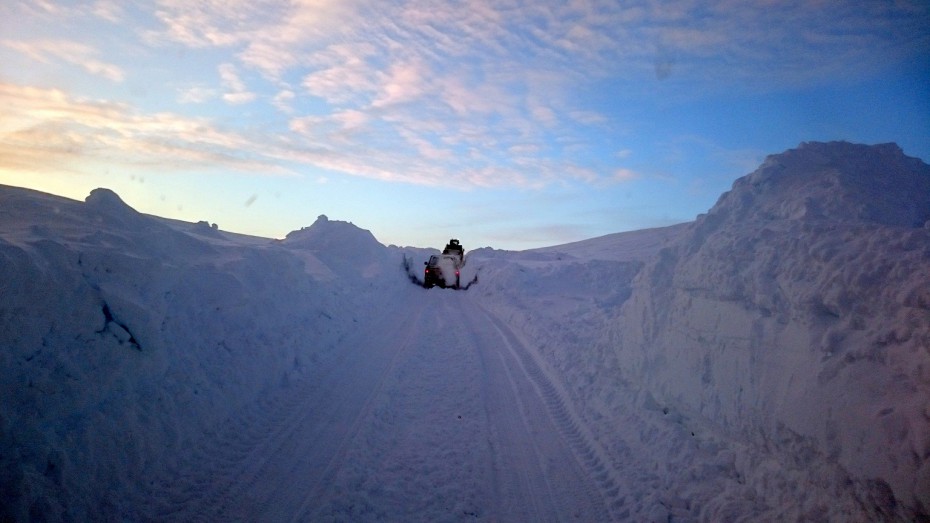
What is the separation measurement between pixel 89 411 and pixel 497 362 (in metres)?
7.16

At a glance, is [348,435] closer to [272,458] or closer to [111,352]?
[272,458]

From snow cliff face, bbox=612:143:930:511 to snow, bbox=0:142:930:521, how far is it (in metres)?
0.02

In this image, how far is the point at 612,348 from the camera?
32.2 feet

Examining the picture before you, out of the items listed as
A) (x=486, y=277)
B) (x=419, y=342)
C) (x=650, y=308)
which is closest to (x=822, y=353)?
(x=650, y=308)

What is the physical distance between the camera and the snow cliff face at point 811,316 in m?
4.09

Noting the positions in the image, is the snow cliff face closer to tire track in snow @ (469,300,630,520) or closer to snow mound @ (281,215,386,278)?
tire track in snow @ (469,300,630,520)

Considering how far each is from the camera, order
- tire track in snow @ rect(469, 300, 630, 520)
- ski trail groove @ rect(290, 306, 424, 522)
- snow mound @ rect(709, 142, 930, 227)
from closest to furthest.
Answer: ski trail groove @ rect(290, 306, 424, 522) → tire track in snow @ rect(469, 300, 630, 520) → snow mound @ rect(709, 142, 930, 227)

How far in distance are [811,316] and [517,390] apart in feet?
15.7

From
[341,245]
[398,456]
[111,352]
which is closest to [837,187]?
[398,456]

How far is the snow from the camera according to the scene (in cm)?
440

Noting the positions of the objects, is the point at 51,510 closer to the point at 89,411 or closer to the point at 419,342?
the point at 89,411

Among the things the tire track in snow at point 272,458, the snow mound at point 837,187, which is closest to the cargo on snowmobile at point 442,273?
the tire track in snow at point 272,458

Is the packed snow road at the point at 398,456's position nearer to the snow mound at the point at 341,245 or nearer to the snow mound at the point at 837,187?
the snow mound at the point at 837,187

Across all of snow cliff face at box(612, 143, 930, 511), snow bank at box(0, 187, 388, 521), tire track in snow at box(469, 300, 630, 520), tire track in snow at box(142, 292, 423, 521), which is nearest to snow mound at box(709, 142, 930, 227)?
snow cliff face at box(612, 143, 930, 511)
